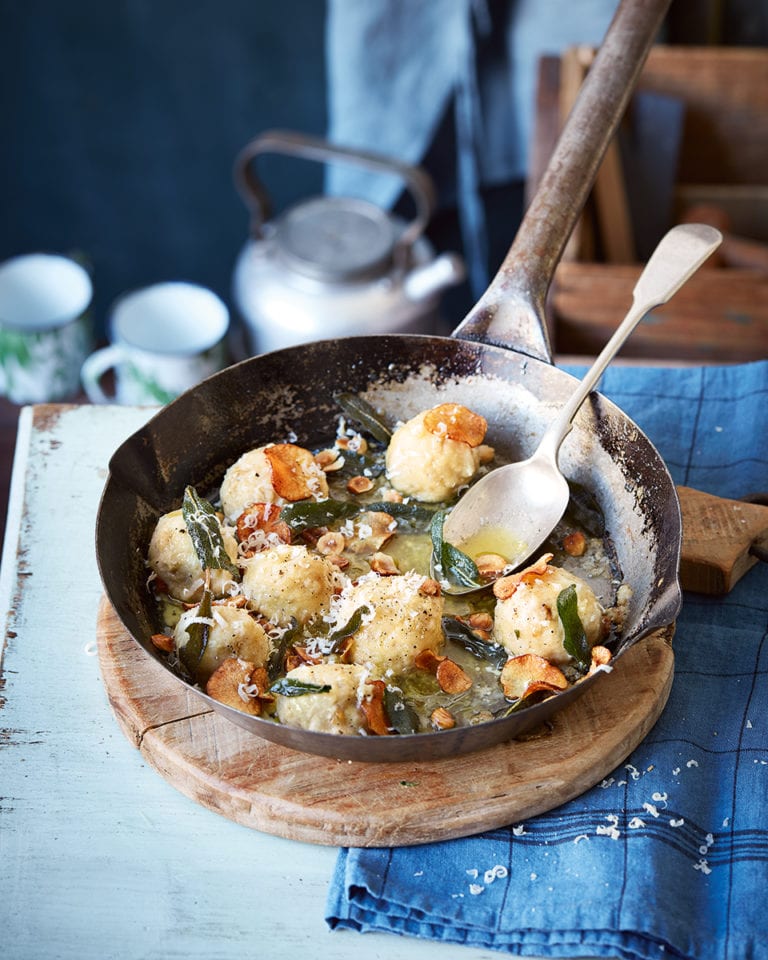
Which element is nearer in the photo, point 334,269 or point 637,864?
A: point 637,864

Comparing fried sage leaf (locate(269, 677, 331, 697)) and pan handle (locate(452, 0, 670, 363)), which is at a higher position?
pan handle (locate(452, 0, 670, 363))

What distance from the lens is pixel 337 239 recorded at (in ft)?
9.07

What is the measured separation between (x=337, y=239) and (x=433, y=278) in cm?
28

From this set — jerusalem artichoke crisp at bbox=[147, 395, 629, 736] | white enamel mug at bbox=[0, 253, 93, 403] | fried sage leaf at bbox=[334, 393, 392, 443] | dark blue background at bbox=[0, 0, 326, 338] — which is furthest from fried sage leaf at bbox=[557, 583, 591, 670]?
dark blue background at bbox=[0, 0, 326, 338]

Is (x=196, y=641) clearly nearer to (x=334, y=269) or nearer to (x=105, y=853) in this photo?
(x=105, y=853)

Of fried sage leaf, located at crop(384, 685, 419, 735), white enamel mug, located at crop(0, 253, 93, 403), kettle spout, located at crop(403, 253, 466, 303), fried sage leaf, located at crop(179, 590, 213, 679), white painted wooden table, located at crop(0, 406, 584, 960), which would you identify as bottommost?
white enamel mug, located at crop(0, 253, 93, 403)

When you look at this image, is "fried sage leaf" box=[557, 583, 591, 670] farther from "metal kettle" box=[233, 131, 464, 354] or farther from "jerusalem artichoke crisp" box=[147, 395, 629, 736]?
"metal kettle" box=[233, 131, 464, 354]

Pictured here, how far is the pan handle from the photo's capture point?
1.71m

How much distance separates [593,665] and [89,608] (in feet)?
2.40

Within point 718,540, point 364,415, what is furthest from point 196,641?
point 718,540

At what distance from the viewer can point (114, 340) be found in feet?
8.73

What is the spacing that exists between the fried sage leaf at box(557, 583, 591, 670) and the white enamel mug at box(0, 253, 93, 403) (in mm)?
1686

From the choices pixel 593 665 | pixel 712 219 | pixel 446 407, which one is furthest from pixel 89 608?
pixel 712 219

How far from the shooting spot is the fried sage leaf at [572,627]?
138 cm
